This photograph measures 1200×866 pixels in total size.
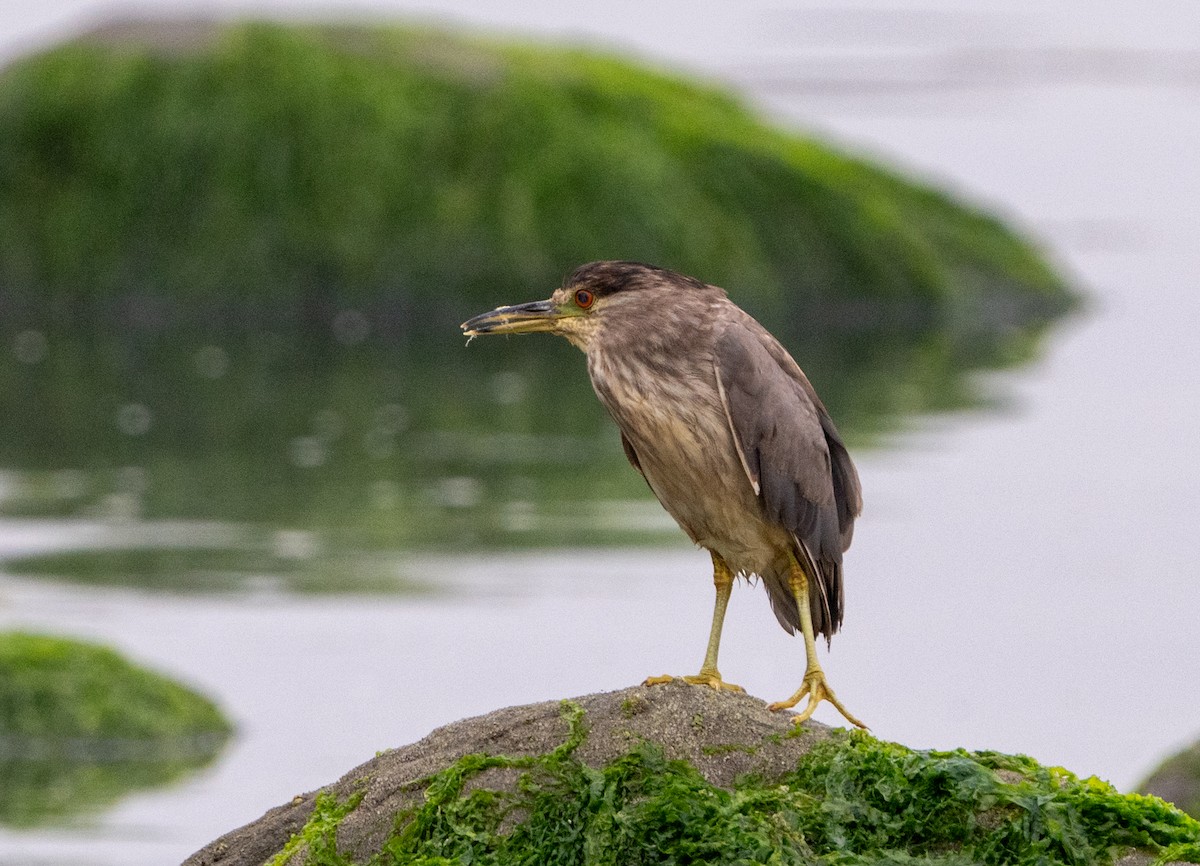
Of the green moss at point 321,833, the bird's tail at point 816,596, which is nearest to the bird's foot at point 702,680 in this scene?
the bird's tail at point 816,596

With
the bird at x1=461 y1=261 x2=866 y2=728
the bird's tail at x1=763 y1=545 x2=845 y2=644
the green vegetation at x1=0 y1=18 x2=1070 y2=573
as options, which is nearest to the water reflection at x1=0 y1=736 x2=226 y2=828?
the bird's tail at x1=763 y1=545 x2=845 y2=644

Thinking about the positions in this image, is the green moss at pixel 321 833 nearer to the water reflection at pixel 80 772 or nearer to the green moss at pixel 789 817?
the green moss at pixel 789 817

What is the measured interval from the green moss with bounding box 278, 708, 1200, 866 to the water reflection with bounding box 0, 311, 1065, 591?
11.4 m

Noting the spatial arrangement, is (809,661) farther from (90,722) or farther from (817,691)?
(90,722)

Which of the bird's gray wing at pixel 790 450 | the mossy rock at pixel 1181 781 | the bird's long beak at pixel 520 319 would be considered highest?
the bird's long beak at pixel 520 319

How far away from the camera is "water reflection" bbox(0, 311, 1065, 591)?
21094 millimetres

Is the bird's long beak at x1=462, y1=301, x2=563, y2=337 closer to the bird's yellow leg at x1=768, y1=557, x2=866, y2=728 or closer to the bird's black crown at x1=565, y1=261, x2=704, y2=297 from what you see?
the bird's black crown at x1=565, y1=261, x2=704, y2=297

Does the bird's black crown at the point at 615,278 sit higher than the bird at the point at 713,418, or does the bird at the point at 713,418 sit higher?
the bird's black crown at the point at 615,278

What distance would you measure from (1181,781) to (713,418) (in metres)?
3.92

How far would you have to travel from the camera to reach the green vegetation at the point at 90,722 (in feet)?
46.3

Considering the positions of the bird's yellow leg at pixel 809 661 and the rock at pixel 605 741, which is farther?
the bird's yellow leg at pixel 809 661

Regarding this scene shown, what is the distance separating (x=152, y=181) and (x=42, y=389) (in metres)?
7.37

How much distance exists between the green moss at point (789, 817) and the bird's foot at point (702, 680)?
0.52 metres

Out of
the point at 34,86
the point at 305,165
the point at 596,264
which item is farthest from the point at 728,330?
the point at 34,86
